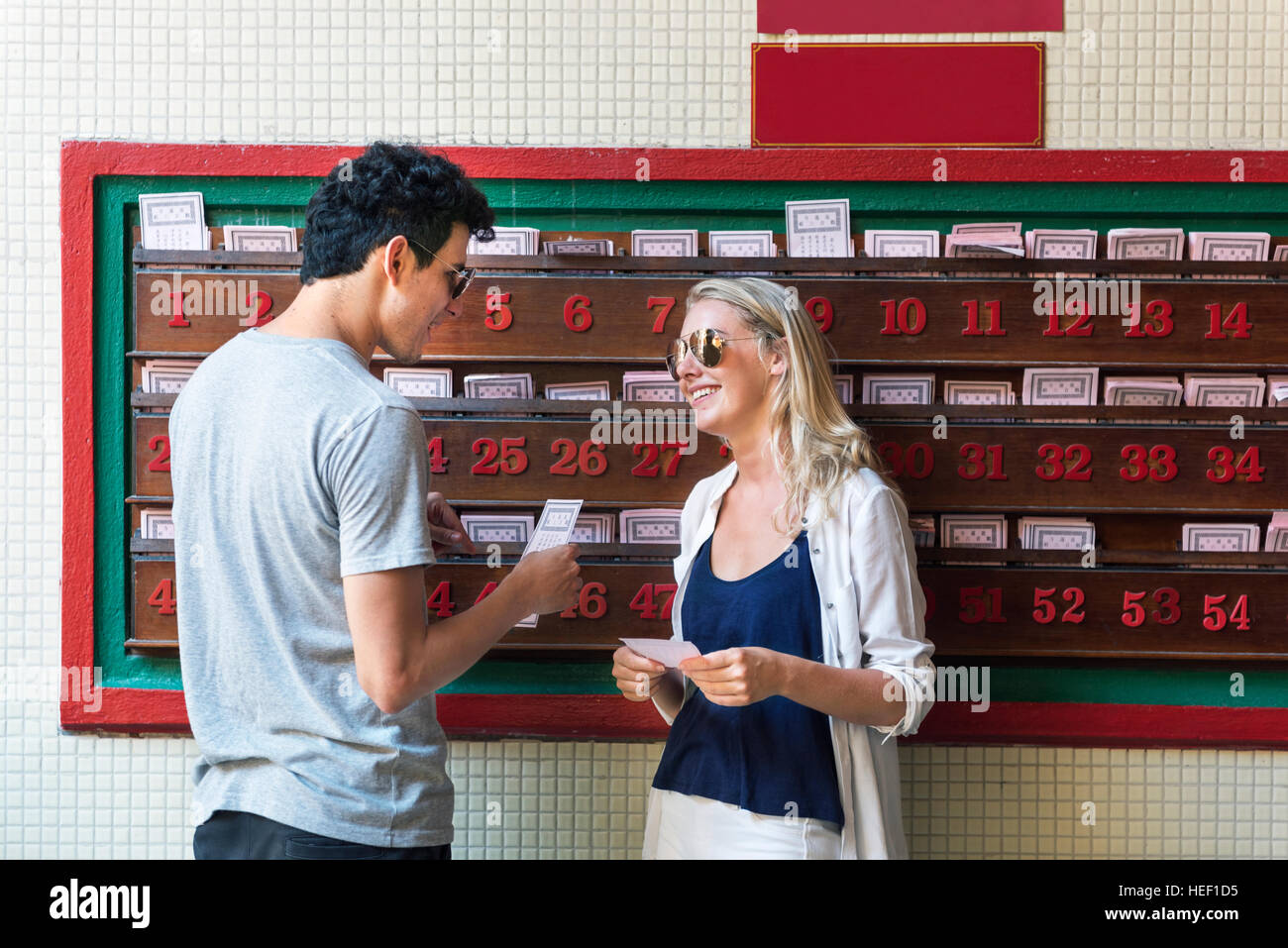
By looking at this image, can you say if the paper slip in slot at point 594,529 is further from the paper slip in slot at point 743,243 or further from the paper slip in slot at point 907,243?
the paper slip in slot at point 907,243

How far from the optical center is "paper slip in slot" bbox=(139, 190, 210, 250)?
2.66 meters

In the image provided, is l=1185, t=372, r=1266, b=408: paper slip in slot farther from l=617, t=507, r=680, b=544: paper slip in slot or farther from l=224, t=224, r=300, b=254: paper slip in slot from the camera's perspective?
l=224, t=224, r=300, b=254: paper slip in slot

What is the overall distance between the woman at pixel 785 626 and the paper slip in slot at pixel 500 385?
1.86 ft

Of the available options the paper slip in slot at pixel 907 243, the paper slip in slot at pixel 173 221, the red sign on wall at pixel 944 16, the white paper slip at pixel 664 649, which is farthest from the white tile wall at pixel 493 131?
the white paper slip at pixel 664 649

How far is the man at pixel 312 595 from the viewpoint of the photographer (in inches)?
64.0

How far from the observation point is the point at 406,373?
2.64 m

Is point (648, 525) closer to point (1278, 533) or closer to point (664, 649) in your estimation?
point (664, 649)

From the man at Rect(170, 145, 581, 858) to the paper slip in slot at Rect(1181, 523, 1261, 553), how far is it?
199cm

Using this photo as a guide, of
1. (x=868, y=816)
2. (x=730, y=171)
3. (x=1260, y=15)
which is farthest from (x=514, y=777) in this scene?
(x=1260, y=15)

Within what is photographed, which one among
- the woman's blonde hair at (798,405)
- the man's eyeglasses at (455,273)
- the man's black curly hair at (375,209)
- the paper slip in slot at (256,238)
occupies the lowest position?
the woman's blonde hair at (798,405)

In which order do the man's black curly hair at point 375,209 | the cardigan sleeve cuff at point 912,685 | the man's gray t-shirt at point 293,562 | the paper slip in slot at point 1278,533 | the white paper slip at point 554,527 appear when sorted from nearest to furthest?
1. the man's gray t-shirt at point 293,562
2. the man's black curly hair at point 375,209
3. the cardigan sleeve cuff at point 912,685
4. the white paper slip at point 554,527
5. the paper slip in slot at point 1278,533

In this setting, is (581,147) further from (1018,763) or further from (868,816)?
(1018,763)

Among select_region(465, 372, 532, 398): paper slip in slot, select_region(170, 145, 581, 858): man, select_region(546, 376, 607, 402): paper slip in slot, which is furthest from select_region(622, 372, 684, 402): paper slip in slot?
select_region(170, 145, 581, 858): man

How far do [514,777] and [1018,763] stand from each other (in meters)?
1.45
